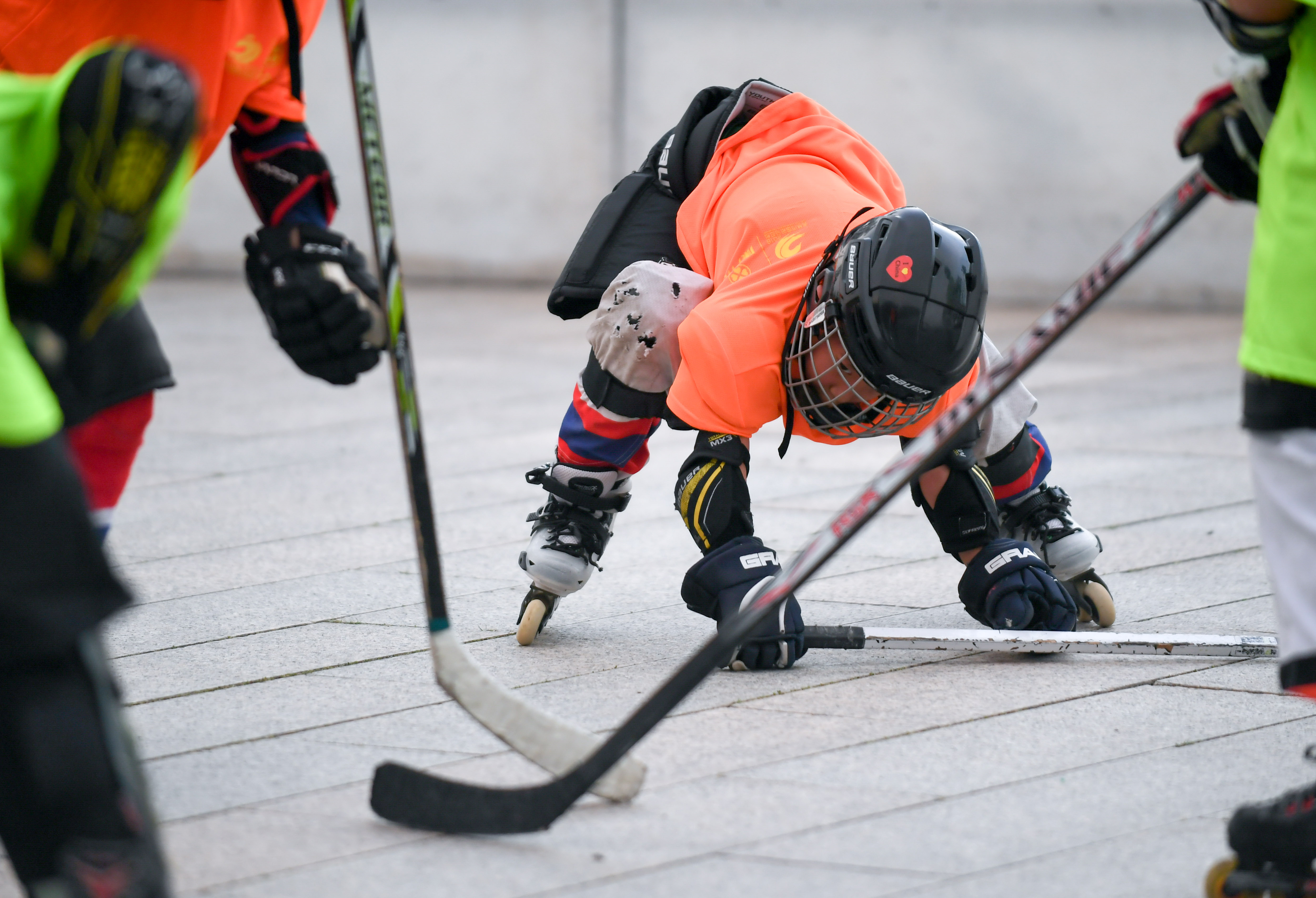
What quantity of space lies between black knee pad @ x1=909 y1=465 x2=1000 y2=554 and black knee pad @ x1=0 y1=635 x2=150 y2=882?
211 centimetres

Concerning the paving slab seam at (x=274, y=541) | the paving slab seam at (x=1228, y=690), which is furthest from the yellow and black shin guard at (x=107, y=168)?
the paving slab seam at (x=274, y=541)

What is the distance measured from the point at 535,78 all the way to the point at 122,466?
387 inches

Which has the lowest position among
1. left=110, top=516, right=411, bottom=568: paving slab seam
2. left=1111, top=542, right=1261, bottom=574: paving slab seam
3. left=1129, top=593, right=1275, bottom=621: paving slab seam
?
left=110, top=516, right=411, bottom=568: paving slab seam

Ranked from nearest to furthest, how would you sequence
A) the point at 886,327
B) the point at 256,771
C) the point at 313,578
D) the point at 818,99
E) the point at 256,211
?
the point at 256,771, the point at 256,211, the point at 886,327, the point at 313,578, the point at 818,99

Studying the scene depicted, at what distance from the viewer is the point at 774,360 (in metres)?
3.33

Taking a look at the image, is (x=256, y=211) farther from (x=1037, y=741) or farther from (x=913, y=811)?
Result: (x=1037, y=741)

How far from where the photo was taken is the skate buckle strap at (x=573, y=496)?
3707mm

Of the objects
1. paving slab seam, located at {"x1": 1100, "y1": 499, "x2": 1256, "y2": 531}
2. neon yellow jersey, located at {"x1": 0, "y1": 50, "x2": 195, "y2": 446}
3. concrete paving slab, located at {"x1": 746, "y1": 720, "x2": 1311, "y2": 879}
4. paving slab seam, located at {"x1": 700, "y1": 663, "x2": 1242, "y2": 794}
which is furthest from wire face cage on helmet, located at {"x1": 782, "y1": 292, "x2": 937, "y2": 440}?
paving slab seam, located at {"x1": 1100, "y1": 499, "x2": 1256, "y2": 531}

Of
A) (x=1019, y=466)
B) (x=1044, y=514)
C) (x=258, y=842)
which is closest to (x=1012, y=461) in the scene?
(x=1019, y=466)

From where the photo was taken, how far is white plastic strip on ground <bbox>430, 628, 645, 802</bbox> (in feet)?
8.64

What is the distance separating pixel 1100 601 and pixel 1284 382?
159cm

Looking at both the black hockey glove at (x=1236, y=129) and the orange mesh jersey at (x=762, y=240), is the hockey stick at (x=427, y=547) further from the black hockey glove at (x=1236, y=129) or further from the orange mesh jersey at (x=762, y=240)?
the black hockey glove at (x=1236, y=129)

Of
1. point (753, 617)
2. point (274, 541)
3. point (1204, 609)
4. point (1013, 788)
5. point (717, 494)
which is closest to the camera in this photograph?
point (753, 617)

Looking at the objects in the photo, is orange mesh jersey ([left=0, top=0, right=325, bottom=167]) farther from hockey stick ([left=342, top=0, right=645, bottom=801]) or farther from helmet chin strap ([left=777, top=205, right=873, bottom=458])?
helmet chin strap ([left=777, top=205, right=873, bottom=458])
